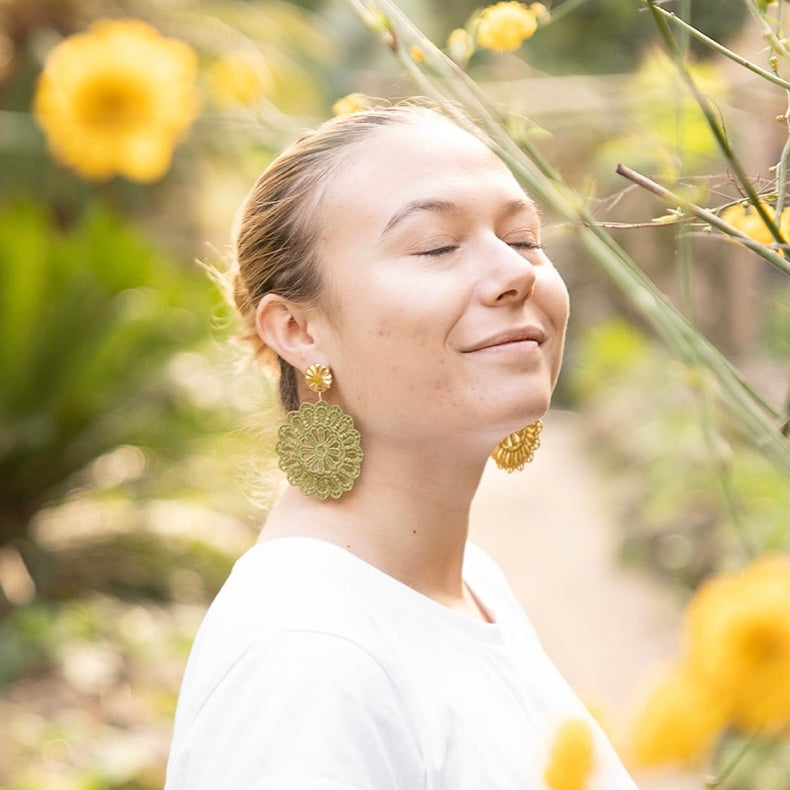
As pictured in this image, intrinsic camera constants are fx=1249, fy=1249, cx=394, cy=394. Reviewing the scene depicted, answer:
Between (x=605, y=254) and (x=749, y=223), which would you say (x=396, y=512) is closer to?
Result: (x=749, y=223)

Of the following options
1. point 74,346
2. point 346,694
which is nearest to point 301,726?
point 346,694

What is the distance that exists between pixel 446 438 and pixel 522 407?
0.33 ft

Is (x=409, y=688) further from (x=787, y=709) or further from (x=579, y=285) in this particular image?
(x=579, y=285)

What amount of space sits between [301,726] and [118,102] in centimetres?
115

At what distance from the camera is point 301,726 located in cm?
97

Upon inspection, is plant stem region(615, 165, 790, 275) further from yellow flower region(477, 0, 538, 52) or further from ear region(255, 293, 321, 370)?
ear region(255, 293, 321, 370)

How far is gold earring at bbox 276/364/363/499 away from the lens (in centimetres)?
126

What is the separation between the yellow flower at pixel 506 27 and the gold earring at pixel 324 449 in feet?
1.40

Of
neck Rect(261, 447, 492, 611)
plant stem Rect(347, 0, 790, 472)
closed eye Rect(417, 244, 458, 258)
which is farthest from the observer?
neck Rect(261, 447, 492, 611)

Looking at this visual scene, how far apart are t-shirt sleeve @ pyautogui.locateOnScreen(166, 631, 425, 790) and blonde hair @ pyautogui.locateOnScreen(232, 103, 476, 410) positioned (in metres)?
0.39

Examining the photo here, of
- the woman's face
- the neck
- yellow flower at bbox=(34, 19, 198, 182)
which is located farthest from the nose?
yellow flower at bbox=(34, 19, 198, 182)

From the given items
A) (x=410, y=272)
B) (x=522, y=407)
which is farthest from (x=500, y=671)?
(x=410, y=272)

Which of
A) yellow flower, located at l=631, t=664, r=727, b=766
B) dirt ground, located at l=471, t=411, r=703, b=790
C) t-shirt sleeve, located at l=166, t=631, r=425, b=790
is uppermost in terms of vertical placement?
yellow flower, located at l=631, t=664, r=727, b=766

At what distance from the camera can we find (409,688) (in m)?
1.08
